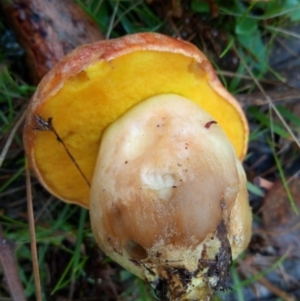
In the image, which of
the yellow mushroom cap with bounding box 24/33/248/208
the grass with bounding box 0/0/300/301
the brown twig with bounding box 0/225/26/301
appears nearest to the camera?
the yellow mushroom cap with bounding box 24/33/248/208

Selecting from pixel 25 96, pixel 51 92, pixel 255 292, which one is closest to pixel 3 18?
pixel 25 96

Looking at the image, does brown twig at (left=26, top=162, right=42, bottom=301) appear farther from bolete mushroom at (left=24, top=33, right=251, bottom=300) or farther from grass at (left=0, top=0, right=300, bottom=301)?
bolete mushroom at (left=24, top=33, right=251, bottom=300)

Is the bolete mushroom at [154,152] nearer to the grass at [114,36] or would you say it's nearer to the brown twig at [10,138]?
the brown twig at [10,138]

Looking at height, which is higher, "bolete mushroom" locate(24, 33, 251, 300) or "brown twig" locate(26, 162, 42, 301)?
"bolete mushroom" locate(24, 33, 251, 300)

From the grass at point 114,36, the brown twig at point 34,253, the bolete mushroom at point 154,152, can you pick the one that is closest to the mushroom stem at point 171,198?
the bolete mushroom at point 154,152

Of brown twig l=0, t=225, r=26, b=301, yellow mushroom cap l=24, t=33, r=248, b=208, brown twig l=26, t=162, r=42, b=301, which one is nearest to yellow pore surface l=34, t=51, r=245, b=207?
yellow mushroom cap l=24, t=33, r=248, b=208

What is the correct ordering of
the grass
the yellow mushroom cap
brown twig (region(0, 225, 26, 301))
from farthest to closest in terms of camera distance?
the grass < brown twig (region(0, 225, 26, 301)) < the yellow mushroom cap

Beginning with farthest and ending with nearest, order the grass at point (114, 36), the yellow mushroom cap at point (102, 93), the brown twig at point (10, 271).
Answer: the grass at point (114, 36) < the brown twig at point (10, 271) < the yellow mushroom cap at point (102, 93)

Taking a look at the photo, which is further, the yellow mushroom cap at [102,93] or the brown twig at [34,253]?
the brown twig at [34,253]
